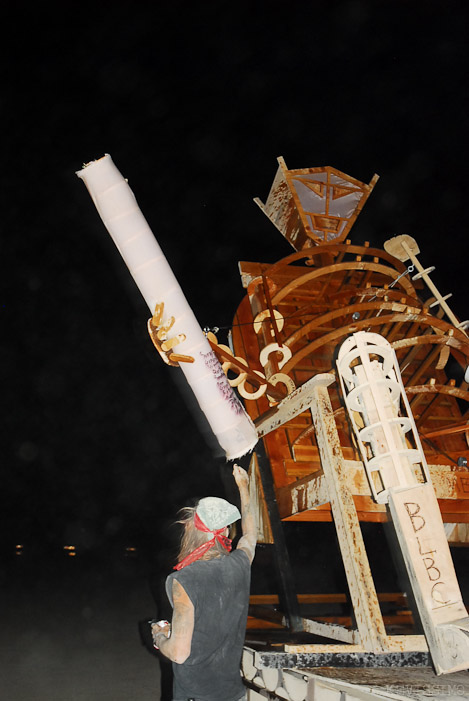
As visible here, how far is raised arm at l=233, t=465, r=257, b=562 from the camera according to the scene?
3361 millimetres

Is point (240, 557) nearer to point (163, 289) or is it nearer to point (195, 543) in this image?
point (195, 543)

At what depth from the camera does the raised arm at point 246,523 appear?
3361 millimetres

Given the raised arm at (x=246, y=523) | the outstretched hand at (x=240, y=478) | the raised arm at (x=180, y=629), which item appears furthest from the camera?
the outstretched hand at (x=240, y=478)

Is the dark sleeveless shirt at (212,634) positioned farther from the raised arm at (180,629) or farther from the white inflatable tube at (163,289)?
the white inflatable tube at (163,289)

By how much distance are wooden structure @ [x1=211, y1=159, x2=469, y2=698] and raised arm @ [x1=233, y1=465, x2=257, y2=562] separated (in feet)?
2.99

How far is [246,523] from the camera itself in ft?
11.8

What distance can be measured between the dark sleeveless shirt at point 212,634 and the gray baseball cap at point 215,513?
0.21m

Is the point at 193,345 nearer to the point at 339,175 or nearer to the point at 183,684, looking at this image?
the point at 183,684

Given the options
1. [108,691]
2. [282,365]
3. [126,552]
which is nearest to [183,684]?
[108,691]

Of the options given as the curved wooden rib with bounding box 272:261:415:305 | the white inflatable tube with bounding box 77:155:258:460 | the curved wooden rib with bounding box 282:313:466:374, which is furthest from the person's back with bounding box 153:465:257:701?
the curved wooden rib with bounding box 272:261:415:305

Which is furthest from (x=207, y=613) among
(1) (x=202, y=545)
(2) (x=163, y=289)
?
(2) (x=163, y=289)

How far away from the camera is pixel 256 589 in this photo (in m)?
8.80

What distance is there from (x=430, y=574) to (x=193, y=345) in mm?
2807

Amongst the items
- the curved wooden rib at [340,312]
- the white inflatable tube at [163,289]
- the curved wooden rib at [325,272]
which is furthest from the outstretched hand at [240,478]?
the curved wooden rib at [325,272]
